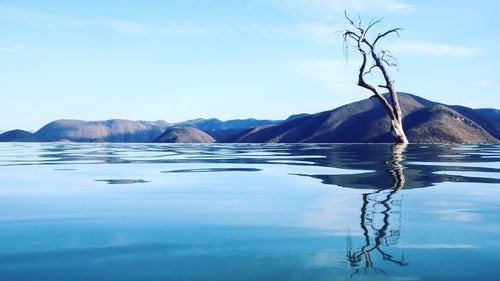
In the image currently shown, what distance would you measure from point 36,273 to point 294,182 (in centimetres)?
877

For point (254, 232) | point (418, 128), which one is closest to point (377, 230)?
point (254, 232)

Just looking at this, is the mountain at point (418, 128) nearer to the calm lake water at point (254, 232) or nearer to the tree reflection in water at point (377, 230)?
the calm lake water at point (254, 232)

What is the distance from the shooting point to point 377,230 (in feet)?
20.3

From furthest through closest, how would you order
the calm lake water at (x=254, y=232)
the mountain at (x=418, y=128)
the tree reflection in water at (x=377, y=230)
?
1. the mountain at (x=418, y=128)
2. the tree reflection in water at (x=377, y=230)
3. the calm lake water at (x=254, y=232)

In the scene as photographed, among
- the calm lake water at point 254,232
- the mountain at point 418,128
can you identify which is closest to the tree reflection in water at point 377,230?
the calm lake water at point 254,232

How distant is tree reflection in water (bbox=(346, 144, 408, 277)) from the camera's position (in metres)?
4.77

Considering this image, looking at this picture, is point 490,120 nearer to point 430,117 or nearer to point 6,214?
point 430,117

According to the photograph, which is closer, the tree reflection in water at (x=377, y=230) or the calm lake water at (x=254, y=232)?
the calm lake water at (x=254, y=232)

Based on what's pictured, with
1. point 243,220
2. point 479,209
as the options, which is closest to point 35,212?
point 243,220

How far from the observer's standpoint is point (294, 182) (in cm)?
1268

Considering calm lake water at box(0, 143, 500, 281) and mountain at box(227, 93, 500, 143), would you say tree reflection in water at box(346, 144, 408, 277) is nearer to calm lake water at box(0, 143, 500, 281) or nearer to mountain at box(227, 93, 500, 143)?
calm lake water at box(0, 143, 500, 281)

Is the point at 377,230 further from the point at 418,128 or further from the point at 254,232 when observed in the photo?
the point at 418,128

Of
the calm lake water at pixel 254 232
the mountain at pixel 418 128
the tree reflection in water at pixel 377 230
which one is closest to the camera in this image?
the calm lake water at pixel 254 232

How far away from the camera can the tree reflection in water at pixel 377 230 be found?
15.7ft
